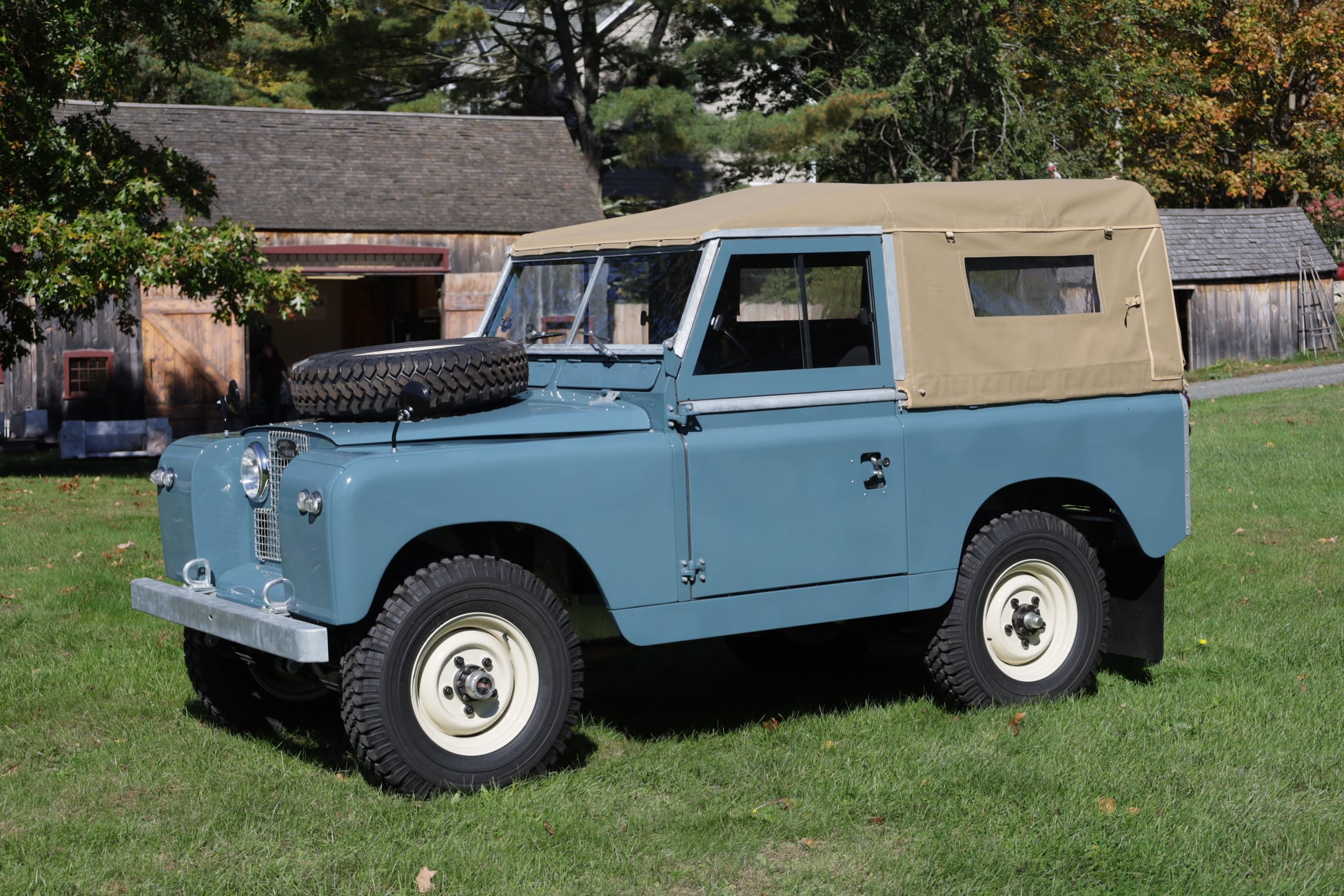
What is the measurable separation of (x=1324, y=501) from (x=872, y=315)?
7587 millimetres

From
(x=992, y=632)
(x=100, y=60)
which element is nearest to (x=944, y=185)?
(x=992, y=632)

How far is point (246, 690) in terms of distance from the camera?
668 centimetres

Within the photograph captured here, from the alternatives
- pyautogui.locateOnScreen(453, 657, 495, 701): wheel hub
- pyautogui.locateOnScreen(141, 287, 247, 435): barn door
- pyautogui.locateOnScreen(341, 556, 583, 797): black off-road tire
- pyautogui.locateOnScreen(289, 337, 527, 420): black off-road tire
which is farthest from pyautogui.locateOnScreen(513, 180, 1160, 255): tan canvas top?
pyautogui.locateOnScreen(141, 287, 247, 435): barn door

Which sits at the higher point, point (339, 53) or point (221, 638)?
point (339, 53)

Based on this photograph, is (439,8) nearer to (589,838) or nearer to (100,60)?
(100,60)

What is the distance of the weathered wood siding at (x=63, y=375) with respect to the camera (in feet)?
73.8

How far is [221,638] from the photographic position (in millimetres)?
6344

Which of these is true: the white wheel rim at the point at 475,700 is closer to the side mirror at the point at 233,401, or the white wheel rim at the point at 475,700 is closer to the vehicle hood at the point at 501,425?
the vehicle hood at the point at 501,425

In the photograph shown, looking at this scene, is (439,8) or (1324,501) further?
(439,8)

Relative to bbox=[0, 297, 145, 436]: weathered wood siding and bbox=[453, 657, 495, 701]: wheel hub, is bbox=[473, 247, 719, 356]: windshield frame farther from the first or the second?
bbox=[0, 297, 145, 436]: weathered wood siding

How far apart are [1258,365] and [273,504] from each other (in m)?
28.9

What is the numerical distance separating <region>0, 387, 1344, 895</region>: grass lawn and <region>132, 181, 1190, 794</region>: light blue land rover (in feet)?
1.17

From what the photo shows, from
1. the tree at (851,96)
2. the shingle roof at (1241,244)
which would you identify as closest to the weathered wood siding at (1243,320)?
the shingle roof at (1241,244)

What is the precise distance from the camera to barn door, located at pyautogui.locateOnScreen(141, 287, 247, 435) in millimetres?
21844
